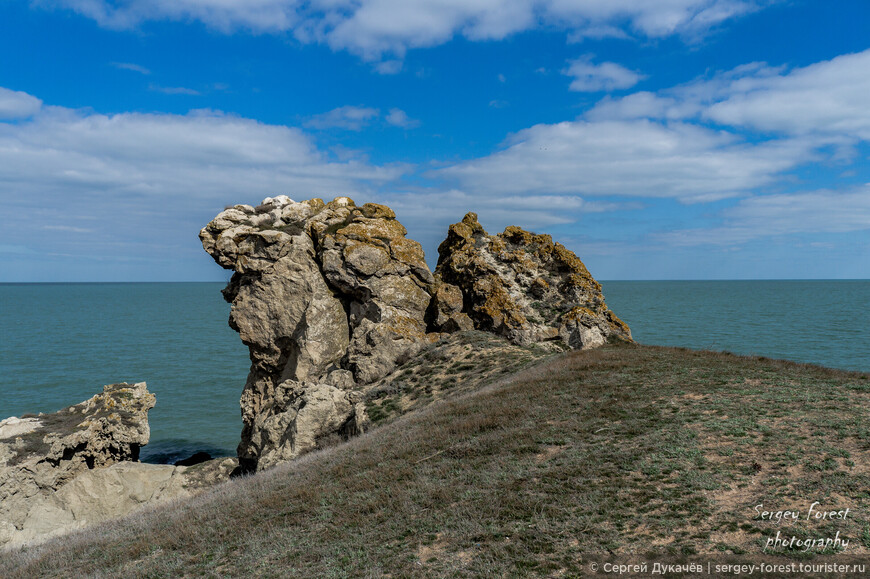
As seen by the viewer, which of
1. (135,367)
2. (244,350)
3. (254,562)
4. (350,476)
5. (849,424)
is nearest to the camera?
(254,562)

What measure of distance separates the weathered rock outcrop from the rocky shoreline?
2.6 inches

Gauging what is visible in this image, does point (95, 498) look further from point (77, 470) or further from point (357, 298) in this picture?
point (357, 298)

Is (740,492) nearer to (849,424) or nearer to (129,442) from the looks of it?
(849,424)

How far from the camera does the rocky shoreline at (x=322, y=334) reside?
2359 centimetres

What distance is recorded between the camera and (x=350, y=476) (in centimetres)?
1323

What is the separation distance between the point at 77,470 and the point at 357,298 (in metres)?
16.8

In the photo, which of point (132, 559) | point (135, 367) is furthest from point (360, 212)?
point (135, 367)

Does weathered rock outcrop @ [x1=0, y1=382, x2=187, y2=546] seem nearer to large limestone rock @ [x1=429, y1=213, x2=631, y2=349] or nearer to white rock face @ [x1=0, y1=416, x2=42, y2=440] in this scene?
white rock face @ [x1=0, y1=416, x2=42, y2=440]

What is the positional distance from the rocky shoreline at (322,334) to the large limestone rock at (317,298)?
8 cm

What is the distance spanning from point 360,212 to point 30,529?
2315 cm

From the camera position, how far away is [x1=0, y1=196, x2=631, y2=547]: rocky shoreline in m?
23.6

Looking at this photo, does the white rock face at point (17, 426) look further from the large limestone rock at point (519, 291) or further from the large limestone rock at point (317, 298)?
the large limestone rock at point (519, 291)

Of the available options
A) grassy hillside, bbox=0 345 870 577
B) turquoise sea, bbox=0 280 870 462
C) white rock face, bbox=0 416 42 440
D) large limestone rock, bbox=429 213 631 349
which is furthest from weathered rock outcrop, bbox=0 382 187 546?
large limestone rock, bbox=429 213 631 349

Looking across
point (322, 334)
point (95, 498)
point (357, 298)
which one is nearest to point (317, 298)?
point (322, 334)
